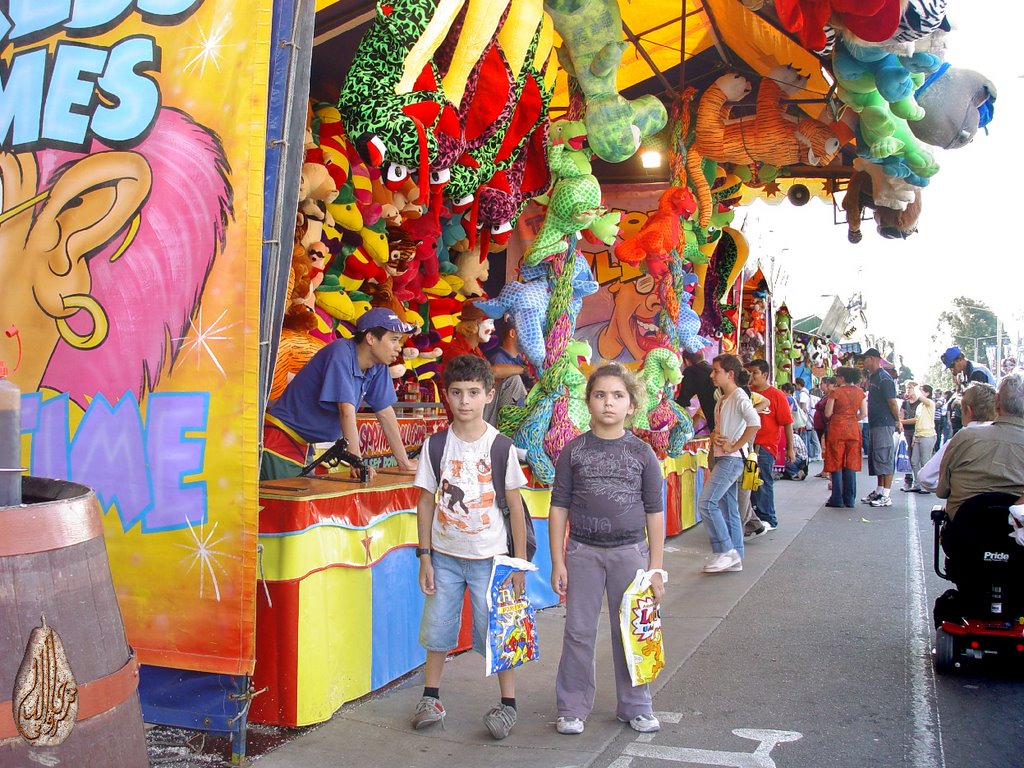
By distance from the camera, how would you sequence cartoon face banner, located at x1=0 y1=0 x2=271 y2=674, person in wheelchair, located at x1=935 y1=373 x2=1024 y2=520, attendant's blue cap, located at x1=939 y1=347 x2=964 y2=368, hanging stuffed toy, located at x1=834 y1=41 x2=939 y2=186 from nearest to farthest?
cartoon face banner, located at x1=0 y1=0 x2=271 y2=674, person in wheelchair, located at x1=935 y1=373 x2=1024 y2=520, hanging stuffed toy, located at x1=834 y1=41 x2=939 y2=186, attendant's blue cap, located at x1=939 y1=347 x2=964 y2=368

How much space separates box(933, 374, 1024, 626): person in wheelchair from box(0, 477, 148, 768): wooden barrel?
4083 millimetres

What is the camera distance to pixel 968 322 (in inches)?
3214

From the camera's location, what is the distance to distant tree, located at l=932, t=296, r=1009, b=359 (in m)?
79.4

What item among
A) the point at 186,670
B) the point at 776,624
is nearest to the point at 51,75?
the point at 186,670

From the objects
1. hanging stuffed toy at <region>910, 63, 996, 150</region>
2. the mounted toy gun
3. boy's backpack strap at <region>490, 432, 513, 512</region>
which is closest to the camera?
boy's backpack strap at <region>490, 432, 513, 512</region>

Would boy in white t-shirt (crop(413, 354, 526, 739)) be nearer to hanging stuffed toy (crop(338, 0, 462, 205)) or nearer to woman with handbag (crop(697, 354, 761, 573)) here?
hanging stuffed toy (crop(338, 0, 462, 205))

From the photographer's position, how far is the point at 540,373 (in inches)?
267

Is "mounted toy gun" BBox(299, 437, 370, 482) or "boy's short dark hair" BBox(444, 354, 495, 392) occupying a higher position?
"boy's short dark hair" BBox(444, 354, 495, 392)

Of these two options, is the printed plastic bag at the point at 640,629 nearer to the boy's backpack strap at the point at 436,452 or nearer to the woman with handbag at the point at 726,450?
the boy's backpack strap at the point at 436,452

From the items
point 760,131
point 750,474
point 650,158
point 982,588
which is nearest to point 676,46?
point 760,131

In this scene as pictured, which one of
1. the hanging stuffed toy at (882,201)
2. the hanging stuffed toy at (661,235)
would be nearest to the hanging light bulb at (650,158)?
the hanging stuffed toy at (661,235)

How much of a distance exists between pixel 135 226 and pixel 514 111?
2800 mm

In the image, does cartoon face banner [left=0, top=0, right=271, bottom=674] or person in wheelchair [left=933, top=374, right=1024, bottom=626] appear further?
person in wheelchair [left=933, top=374, right=1024, bottom=626]

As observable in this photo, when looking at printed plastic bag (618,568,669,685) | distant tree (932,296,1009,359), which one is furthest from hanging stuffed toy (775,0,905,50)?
distant tree (932,296,1009,359)
